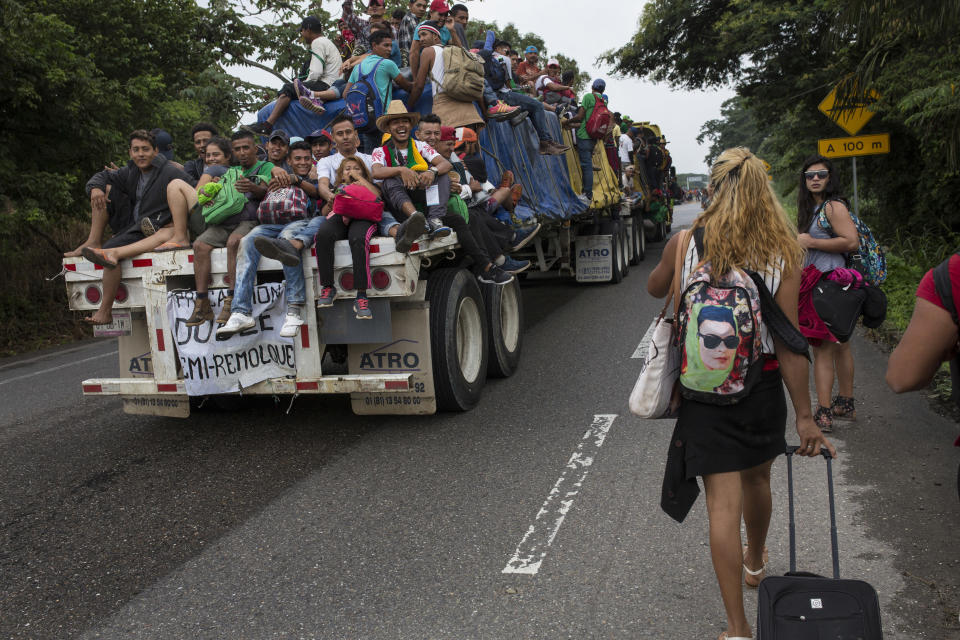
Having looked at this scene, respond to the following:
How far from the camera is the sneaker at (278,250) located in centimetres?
543

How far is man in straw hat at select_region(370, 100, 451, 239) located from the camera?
6.29 m

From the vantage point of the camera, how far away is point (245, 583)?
391 cm

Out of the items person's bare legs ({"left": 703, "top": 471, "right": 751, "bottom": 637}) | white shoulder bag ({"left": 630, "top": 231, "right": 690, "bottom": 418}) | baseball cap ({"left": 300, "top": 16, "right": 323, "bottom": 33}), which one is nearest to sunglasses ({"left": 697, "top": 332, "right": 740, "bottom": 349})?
white shoulder bag ({"left": 630, "top": 231, "right": 690, "bottom": 418})

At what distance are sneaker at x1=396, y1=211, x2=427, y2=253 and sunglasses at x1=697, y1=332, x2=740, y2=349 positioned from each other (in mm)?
2925

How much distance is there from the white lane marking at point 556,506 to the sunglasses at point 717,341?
1.50m

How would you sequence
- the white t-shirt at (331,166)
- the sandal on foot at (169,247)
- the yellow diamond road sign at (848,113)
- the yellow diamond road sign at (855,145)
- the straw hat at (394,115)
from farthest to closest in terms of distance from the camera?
the yellow diamond road sign at (855,145), the yellow diamond road sign at (848,113), the straw hat at (394,115), the white t-shirt at (331,166), the sandal on foot at (169,247)

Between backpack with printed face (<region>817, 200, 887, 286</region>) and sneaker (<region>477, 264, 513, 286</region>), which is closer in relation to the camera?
backpack with printed face (<region>817, 200, 887, 286</region>)

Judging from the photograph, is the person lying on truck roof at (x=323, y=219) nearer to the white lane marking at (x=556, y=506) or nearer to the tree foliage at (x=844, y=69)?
the white lane marking at (x=556, y=506)

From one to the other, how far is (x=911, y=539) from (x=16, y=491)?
199 inches

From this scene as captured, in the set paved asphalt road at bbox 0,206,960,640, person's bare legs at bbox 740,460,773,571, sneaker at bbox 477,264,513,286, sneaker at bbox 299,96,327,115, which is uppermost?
sneaker at bbox 299,96,327,115

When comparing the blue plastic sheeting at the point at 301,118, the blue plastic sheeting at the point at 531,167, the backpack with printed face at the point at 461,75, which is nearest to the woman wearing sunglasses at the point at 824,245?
the blue plastic sheeting at the point at 531,167

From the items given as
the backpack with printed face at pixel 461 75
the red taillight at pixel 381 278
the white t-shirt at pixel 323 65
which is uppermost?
the white t-shirt at pixel 323 65

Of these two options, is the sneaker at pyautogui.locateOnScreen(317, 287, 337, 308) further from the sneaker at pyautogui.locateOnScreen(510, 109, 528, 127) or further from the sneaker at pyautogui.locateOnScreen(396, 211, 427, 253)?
the sneaker at pyautogui.locateOnScreen(510, 109, 528, 127)

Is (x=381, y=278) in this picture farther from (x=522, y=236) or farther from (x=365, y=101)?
(x=522, y=236)
